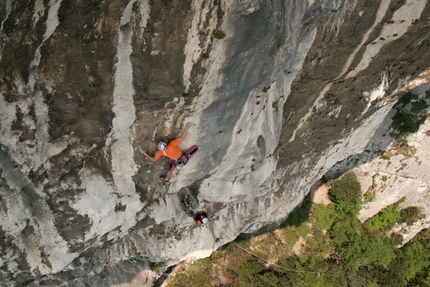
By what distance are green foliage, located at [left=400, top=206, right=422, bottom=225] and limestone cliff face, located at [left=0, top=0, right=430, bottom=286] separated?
6.93 m

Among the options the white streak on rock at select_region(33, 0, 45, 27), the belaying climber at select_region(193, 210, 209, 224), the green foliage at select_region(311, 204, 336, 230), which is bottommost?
the green foliage at select_region(311, 204, 336, 230)

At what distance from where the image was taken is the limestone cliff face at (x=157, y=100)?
4355mm

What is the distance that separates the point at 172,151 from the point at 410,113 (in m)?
9.74

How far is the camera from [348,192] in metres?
13.7

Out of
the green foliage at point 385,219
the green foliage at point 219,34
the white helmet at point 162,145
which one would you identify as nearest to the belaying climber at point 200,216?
the white helmet at point 162,145

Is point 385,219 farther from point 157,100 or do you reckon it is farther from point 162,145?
point 157,100

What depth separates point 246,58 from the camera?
541 centimetres

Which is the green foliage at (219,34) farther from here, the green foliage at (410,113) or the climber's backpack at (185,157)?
the green foliage at (410,113)

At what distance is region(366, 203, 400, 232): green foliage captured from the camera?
Answer: 47.0ft

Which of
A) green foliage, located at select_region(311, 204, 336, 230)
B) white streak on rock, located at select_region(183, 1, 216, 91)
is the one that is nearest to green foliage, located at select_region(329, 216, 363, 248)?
green foliage, located at select_region(311, 204, 336, 230)

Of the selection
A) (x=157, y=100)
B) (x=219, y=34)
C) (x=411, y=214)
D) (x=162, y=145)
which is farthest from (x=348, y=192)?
(x=219, y=34)

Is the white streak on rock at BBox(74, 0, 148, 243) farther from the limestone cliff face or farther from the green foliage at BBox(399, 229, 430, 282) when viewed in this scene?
the green foliage at BBox(399, 229, 430, 282)

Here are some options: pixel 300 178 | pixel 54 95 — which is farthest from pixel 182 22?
pixel 300 178

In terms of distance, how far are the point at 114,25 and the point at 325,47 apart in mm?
3933
